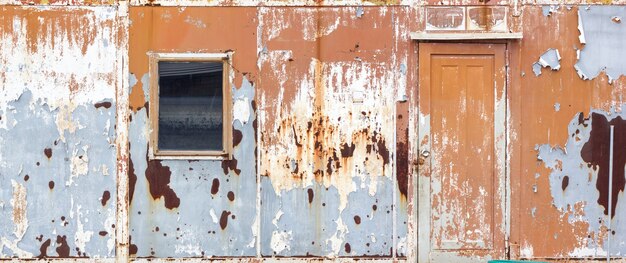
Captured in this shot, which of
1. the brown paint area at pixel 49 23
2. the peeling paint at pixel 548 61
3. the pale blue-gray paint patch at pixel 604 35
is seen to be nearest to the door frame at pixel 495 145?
the peeling paint at pixel 548 61

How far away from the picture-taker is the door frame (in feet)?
23.3

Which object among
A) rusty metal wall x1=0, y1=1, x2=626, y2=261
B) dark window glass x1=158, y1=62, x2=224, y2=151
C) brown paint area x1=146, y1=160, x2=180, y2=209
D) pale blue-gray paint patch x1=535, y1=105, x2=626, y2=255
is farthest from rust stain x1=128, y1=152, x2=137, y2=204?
pale blue-gray paint patch x1=535, y1=105, x2=626, y2=255

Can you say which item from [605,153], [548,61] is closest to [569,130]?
[605,153]

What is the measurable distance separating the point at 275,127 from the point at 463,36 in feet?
5.54

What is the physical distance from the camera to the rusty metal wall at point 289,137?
706 cm

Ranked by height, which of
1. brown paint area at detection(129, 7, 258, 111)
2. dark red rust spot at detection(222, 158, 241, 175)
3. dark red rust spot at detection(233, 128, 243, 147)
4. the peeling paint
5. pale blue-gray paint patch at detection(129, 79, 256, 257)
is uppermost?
brown paint area at detection(129, 7, 258, 111)

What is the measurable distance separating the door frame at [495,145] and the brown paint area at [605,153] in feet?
2.27

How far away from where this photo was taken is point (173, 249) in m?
7.12

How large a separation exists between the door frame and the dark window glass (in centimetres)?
163

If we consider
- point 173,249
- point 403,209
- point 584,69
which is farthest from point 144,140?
point 584,69

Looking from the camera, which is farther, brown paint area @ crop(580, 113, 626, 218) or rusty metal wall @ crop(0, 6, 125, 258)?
brown paint area @ crop(580, 113, 626, 218)

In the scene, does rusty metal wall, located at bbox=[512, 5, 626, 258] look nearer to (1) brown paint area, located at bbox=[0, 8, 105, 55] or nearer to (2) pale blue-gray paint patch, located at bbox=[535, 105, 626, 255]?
(2) pale blue-gray paint patch, located at bbox=[535, 105, 626, 255]

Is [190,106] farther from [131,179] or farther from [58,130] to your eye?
[58,130]

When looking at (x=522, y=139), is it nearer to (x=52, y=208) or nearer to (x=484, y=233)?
(x=484, y=233)
